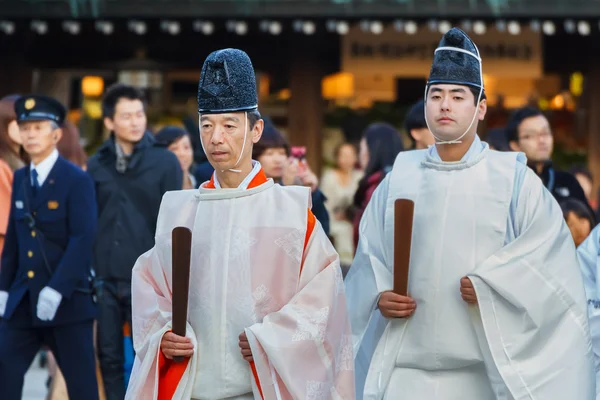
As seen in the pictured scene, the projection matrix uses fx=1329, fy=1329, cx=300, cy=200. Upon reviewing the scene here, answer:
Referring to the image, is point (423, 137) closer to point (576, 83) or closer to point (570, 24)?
point (570, 24)

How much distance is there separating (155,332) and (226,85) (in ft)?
3.20

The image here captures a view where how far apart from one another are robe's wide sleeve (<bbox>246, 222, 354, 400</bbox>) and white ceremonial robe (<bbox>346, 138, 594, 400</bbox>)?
576 mm

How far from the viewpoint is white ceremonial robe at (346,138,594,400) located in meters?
5.53

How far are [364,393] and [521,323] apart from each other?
737mm

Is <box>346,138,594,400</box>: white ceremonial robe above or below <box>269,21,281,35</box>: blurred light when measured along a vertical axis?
below

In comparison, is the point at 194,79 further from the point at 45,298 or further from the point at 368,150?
the point at 45,298

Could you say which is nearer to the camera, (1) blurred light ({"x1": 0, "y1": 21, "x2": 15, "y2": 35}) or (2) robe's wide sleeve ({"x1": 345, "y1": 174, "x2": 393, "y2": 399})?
(2) robe's wide sleeve ({"x1": 345, "y1": 174, "x2": 393, "y2": 399})

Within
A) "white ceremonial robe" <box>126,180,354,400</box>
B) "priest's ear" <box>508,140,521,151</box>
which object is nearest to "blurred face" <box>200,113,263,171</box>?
"white ceremonial robe" <box>126,180,354,400</box>

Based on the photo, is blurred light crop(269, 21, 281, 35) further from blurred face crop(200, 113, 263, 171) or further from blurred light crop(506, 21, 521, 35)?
→ blurred face crop(200, 113, 263, 171)

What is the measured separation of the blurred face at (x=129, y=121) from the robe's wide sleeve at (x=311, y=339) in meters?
3.25

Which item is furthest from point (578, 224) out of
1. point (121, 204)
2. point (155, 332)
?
point (155, 332)

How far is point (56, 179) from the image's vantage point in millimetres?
7297

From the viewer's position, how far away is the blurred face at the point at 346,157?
13578mm

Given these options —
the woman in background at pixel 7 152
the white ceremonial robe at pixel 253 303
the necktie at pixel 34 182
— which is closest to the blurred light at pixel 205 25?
the woman in background at pixel 7 152
